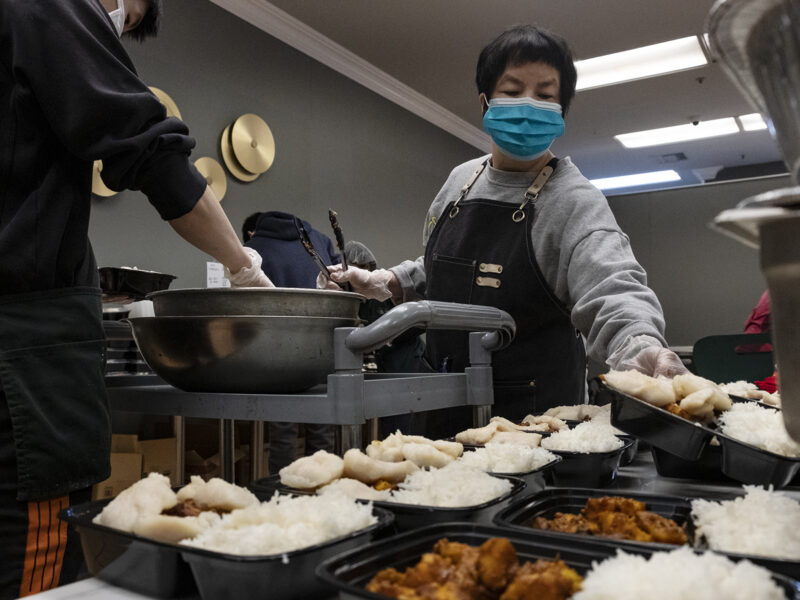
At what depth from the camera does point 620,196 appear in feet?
20.0

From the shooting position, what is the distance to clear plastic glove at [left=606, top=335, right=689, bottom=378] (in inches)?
55.5

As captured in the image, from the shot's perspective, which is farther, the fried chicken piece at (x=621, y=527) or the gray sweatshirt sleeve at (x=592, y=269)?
the gray sweatshirt sleeve at (x=592, y=269)

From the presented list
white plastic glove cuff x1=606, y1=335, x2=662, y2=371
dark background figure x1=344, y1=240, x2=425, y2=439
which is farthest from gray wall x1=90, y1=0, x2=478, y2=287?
white plastic glove cuff x1=606, y1=335, x2=662, y2=371

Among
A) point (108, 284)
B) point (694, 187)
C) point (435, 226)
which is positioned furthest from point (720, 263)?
point (108, 284)

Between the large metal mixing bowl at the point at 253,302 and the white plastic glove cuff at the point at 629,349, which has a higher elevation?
the large metal mixing bowl at the point at 253,302

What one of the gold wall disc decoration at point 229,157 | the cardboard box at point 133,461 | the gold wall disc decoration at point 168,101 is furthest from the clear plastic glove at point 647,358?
the gold wall disc decoration at point 229,157

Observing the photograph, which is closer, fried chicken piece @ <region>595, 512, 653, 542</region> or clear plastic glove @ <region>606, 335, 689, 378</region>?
fried chicken piece @ <region>595, 512, 653, 542</region>

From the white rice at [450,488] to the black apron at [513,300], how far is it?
1086 mm

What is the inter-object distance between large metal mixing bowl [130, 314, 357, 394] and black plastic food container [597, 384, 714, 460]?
21.5 inches

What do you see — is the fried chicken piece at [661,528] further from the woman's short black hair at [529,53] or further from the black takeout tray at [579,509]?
the woman's short black hair at [529,53]

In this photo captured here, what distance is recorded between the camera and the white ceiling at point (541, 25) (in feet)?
16.7

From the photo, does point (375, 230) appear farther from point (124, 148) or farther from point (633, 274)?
point (124, 148)

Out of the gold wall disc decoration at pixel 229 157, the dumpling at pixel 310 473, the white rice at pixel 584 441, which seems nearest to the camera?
the dumpling at pixel 310 473

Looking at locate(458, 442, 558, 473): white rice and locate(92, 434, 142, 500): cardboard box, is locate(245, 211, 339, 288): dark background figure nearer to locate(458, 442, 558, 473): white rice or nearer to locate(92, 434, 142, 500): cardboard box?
locate(92, 434, 142, 500): cardboard box
